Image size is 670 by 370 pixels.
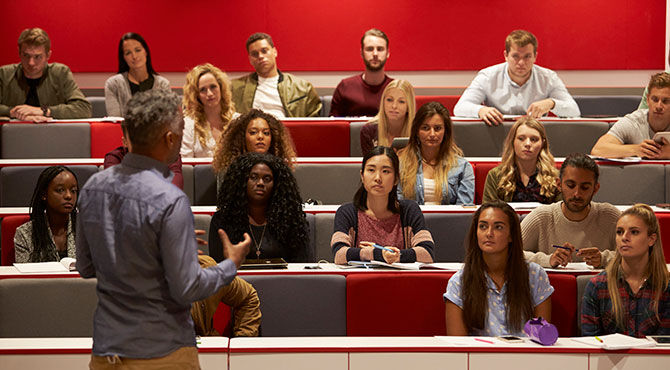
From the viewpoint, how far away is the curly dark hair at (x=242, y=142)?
362cm

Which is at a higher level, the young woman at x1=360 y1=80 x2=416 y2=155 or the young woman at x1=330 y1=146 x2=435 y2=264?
the young woman at x1=360 y1=80 x2=416 y2=155

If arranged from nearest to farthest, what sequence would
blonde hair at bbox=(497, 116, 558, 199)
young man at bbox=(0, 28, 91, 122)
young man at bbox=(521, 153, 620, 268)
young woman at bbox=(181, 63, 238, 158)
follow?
1. young man at bbox=(521, 153, 620, 268)
2. blonde hair at bbox=(497, 116, 558, 199)
3. young woman at bbox=(181, 63, 238, 158)
4. young man at bbox=(0, 28, 91, 122)

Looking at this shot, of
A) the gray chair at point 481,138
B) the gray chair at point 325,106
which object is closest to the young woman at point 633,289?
the gray chair at point 481,138

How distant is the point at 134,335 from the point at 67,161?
A: 224 cm

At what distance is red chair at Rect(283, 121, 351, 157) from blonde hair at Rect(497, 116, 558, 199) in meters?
0.96

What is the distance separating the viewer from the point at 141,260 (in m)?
1.56

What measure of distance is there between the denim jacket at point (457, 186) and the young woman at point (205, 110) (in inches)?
43.9

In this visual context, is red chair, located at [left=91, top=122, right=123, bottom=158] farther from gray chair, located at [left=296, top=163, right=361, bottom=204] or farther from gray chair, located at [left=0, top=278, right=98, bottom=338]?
gray chair, located at [left=0, top=278, right=98, bottom=338]

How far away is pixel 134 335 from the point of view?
1566 mm

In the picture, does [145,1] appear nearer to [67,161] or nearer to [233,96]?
[233,96]

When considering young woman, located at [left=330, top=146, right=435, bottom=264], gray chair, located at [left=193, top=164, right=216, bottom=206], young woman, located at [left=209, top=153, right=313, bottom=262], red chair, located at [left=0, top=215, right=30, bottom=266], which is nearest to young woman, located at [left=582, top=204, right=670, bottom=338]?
young woman, located at [left=330, top=146, right=435, bottom=264]

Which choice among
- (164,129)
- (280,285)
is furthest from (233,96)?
(164,129)

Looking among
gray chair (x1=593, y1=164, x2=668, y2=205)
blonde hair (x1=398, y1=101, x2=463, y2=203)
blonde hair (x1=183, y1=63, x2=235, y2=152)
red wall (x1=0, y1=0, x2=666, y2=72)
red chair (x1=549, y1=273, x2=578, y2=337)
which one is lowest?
red chair (x1=549, y1=273, x2=578, y2=337)

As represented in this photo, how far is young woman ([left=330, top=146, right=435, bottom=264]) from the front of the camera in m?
2.88
